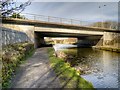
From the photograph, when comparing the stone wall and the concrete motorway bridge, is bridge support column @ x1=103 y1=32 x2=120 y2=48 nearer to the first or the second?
the concrete motorway bridge

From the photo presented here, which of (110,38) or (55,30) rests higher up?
(55,30)

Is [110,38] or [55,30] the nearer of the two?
[55,30]

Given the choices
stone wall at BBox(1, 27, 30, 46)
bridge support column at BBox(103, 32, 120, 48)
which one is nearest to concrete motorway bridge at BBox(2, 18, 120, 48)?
bridge support column at BBox(103, 32, 120, 48)

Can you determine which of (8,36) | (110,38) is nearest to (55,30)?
(110,38)

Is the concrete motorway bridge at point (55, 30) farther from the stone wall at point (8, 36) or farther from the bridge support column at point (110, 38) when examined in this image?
the stone wall at point (8, 36)

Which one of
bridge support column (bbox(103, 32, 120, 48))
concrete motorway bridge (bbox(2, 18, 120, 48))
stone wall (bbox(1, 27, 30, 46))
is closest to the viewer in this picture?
stone wall (bbox(1, 27, 30, 46))

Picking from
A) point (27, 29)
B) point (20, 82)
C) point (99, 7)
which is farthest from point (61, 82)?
point (99, 7)

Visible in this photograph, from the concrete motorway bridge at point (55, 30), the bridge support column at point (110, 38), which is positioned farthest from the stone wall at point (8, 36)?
the bridge support column at point (110, 38)

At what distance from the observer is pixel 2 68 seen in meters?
10.6

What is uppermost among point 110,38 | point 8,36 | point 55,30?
point 55,30

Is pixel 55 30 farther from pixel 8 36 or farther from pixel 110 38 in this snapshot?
pixel 8 36

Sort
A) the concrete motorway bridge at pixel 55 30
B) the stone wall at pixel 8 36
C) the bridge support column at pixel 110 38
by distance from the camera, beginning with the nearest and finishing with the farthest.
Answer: the stone wall at pixel 8 36
the concrete motorway bridge at pixel 55 30
the bridge support column at pixel 110 38

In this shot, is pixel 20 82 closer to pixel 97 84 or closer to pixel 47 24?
pixel 97 84

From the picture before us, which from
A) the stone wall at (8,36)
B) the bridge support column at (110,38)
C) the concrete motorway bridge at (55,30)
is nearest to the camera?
the stone wall at (8,36)
